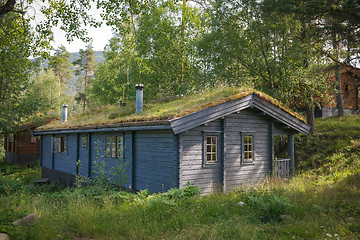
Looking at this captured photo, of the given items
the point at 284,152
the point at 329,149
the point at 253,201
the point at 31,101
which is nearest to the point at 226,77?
the point at 284,152

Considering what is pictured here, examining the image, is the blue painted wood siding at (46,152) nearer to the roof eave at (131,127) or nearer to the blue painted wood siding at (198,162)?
the roof eave at (131,127)

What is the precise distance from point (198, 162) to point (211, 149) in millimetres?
817

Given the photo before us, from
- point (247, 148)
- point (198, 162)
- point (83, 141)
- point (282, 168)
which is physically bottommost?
point (282, 168)

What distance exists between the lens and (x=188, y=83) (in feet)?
84.2

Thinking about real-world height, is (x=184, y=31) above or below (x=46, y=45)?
above

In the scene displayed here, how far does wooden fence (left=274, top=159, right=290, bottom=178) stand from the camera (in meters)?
12.8

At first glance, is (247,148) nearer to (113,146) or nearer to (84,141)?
(113,146)

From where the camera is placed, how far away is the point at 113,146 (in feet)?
43.1

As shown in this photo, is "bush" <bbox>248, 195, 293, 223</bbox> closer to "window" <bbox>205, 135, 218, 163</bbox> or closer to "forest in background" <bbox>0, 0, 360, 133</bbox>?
"window" <bbox>205, 135, 218, 163</bbox>

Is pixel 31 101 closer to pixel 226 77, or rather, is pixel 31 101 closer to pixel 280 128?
pixel 226 77

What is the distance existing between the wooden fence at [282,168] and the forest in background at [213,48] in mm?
4395

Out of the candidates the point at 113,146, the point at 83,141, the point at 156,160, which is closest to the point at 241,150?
the point at 156,160

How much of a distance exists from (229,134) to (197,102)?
1793 millimetres

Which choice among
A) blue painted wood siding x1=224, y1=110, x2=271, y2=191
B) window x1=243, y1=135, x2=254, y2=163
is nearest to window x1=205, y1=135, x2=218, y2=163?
blue painted wood siding x1=224, y1=110, x2=271, y2=191
